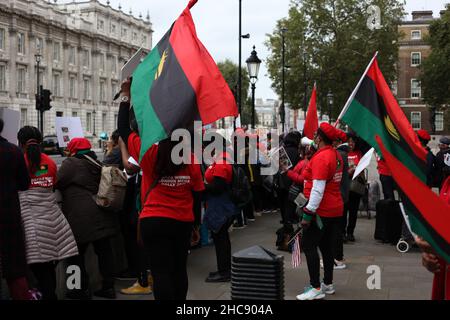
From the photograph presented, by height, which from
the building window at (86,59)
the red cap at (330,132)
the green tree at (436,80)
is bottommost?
the red cap at (330,132)

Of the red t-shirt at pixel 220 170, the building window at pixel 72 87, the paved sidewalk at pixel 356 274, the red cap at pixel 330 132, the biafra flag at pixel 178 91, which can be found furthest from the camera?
the building window at pixel 72 87

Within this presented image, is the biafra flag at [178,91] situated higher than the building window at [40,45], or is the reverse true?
the building window at [40,45]

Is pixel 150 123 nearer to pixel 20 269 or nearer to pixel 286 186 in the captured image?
pixel 20 269

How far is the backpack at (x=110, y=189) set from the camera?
630 cm

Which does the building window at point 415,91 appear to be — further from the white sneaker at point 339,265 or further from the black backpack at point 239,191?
the black backpack at point 239,191

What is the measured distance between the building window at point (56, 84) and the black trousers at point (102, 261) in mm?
64929

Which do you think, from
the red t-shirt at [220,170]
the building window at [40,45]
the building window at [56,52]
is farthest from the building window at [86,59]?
the red t-shirt at [220,170]

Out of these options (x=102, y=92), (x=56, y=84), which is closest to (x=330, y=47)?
(x=56, y=84)

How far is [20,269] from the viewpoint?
481 cm

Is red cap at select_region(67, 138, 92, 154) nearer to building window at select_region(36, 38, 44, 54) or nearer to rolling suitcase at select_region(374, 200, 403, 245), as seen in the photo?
rolling suitcase at select_region(374, 200, 403, 245)

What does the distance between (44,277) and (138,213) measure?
1.50m

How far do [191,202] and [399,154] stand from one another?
1.75m

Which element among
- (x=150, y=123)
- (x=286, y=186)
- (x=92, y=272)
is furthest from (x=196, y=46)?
(x=286, y=186)

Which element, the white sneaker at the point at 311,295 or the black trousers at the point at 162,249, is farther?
the white sneaker at the point at 311,295
